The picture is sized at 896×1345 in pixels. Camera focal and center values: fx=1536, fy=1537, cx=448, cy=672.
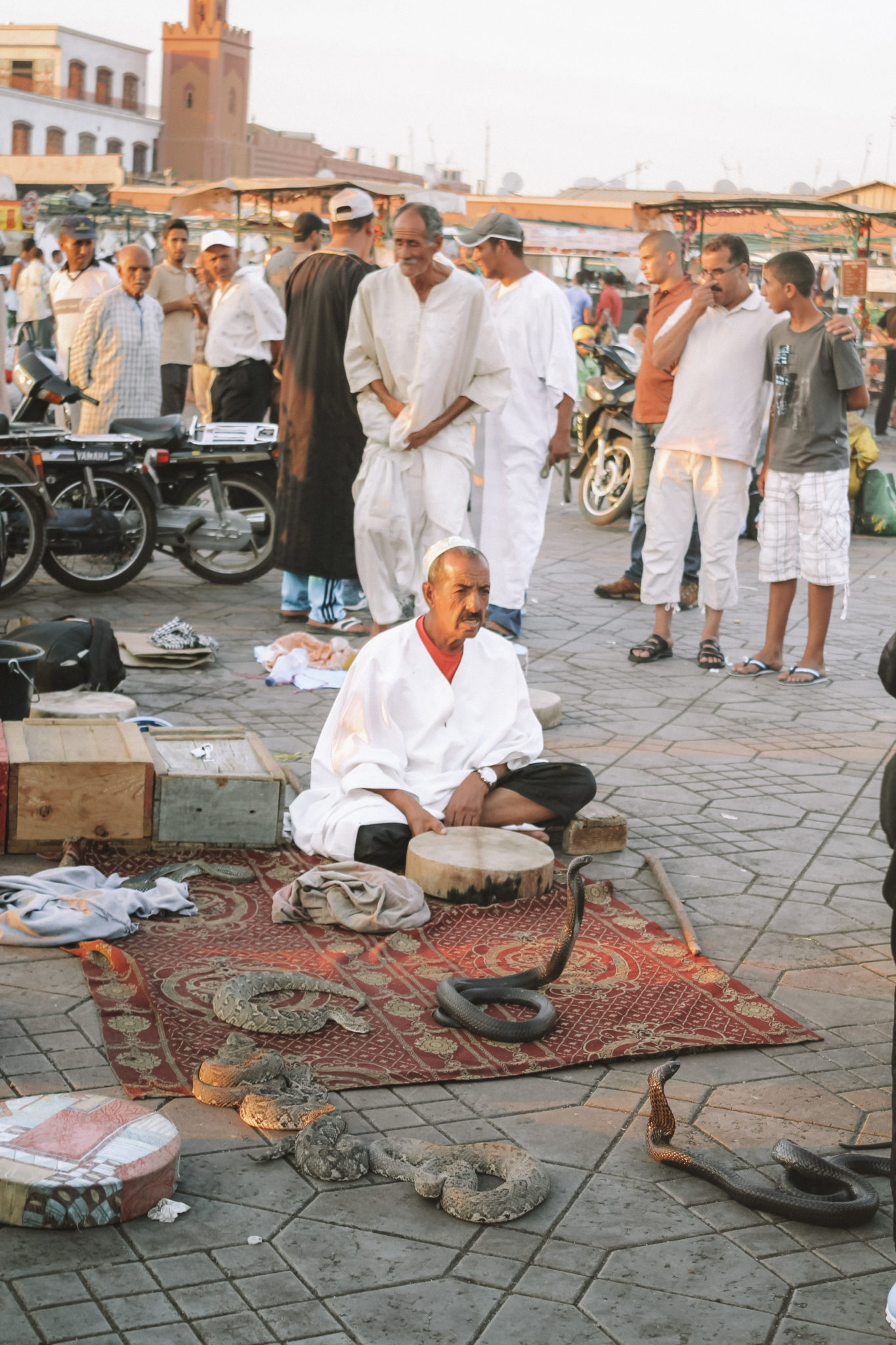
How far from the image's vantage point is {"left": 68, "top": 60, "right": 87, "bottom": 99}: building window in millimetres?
63000

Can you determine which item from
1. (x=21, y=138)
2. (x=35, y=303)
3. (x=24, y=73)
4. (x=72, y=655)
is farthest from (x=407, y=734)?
(x=24, y=73)

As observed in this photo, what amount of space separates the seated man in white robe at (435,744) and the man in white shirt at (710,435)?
9.64 feet

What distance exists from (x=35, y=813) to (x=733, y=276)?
4556mm

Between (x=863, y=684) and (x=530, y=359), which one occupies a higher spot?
(x=530, y=359)

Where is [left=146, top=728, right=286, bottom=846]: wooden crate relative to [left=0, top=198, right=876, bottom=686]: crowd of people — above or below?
below

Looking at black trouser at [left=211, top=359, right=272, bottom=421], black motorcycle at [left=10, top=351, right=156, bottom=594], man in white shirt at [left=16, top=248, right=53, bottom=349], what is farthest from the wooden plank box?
man in white shirt at [left=16, top=248, right=53, bottom=349]

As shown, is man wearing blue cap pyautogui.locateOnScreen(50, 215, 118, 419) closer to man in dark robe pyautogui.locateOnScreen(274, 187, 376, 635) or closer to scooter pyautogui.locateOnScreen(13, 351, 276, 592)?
scooter pyautogui.locateOnScreen(13, 351, 276, 592)

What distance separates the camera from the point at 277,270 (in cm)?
1474

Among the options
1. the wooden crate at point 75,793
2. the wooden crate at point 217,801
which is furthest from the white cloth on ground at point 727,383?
the wooden crate at point 75,793

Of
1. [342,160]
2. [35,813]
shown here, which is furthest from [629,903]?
[342,160]

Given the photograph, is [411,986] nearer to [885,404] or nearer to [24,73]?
[885,404]

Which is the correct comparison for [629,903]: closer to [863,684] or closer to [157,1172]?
[157,1172]

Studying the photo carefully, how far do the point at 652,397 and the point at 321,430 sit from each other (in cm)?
Result: 193

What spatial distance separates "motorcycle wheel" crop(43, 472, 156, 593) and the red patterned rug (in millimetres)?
4228
